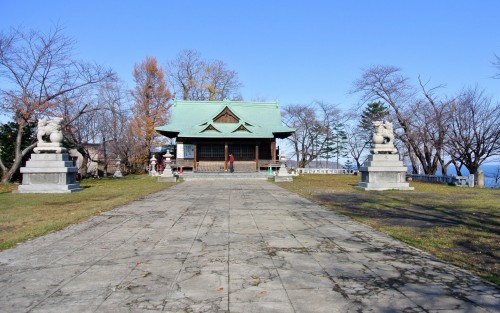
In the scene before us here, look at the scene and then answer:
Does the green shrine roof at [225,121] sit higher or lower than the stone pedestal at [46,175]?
higher

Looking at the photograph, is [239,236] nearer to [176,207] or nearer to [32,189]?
[176,207]

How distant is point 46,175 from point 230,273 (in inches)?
605

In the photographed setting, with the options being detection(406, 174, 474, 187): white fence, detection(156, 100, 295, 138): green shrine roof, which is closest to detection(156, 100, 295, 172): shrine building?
detection(156, 100, 295, 138): green shrine roof

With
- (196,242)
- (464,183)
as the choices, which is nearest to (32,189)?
(196,242)

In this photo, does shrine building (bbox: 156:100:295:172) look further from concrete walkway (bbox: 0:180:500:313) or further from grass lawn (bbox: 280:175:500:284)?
concrete walkway (bbox: 0:180:500:313)

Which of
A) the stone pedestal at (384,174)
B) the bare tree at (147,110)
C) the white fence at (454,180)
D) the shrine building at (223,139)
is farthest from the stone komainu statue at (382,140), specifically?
the bare tree at (147,110)

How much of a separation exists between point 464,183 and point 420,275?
2109 cm

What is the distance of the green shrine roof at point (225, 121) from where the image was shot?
33.1m

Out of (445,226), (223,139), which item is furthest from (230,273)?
(223,139)

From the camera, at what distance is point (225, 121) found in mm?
34938

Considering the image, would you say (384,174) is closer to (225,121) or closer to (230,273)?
(230,273)

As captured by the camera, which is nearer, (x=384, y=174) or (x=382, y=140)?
(x=384, y=174)

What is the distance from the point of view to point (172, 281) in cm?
421

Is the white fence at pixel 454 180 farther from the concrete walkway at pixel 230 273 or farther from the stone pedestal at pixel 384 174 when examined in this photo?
the concrete walkway at pixel 230 273
